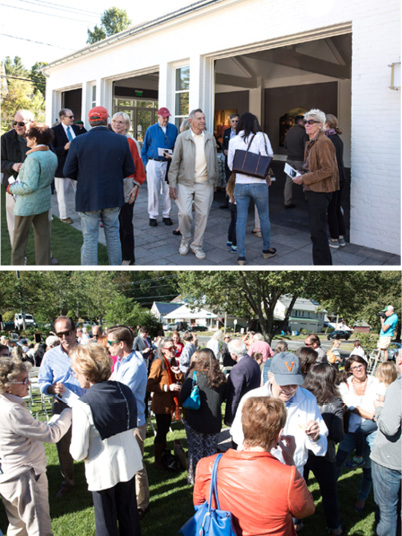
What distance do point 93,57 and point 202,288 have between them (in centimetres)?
924

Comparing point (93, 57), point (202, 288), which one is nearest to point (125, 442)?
point (93, 57)

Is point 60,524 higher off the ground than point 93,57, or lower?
lower

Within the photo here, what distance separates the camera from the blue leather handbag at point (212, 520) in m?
2.34

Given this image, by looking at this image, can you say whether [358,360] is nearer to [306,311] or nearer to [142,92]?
[142,92]

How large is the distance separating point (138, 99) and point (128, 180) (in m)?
15.2

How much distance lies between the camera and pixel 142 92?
2053 centimetres

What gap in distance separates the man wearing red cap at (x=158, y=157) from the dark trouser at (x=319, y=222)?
10.5ft

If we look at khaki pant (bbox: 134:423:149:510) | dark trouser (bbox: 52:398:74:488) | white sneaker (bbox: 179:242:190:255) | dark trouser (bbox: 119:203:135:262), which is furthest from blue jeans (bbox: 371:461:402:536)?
→ dark trouser (bbox: 119:203:135:262)

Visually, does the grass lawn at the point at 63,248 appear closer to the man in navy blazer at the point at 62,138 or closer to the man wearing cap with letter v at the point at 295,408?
the man in navy blazer at the point at 62,138

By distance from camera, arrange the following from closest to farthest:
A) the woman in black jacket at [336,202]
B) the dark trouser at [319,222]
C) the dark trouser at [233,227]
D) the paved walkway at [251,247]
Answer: the dark trouser at [319,222] < the paved walkway at [251,247] < the woman in black jacket at [336,202] < the dark trouser at [233,227]

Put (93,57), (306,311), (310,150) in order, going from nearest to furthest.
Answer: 1. (310,150)
2. (93,57)
3. (306,311)

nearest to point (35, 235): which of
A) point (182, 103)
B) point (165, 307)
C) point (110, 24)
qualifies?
point (182, 103)

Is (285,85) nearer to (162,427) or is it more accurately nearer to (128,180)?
(128,180)

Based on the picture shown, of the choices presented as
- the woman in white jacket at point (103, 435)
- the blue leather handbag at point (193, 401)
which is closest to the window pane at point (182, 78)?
the blue leather handbag at point (193, 401)
